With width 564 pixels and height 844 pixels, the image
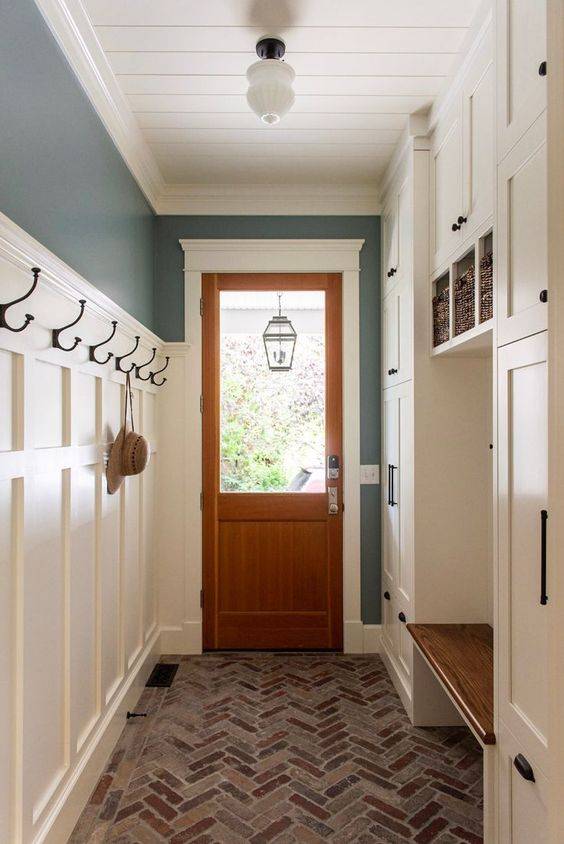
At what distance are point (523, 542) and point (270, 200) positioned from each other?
2.54m

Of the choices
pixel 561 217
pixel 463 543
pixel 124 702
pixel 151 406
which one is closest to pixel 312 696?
pixel 124 702

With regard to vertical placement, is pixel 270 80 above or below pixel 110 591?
above

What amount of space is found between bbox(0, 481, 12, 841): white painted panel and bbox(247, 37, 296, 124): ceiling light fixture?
5.07 ft

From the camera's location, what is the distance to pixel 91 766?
1.97 m

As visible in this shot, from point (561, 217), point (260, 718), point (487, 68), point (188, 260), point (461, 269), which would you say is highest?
point (487, 68)

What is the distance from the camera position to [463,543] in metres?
2.45

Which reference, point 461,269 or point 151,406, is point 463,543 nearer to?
point 461,269

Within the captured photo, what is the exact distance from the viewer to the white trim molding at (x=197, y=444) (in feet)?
10.6

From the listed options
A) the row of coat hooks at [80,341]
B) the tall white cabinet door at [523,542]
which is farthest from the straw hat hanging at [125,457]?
the tall white cabinet door at [523,542]

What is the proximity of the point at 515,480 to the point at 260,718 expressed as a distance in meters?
1.76

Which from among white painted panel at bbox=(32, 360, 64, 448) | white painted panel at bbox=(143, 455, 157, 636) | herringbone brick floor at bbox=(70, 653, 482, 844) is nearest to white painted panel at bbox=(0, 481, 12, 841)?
white painted panel at bbox=(32, 360, 64, 448)

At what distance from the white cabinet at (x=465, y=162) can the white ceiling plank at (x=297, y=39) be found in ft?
0.52

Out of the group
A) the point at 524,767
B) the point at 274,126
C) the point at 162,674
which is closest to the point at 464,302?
the point at 274,126

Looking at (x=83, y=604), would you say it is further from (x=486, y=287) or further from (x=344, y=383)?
(x=344, y=383)
